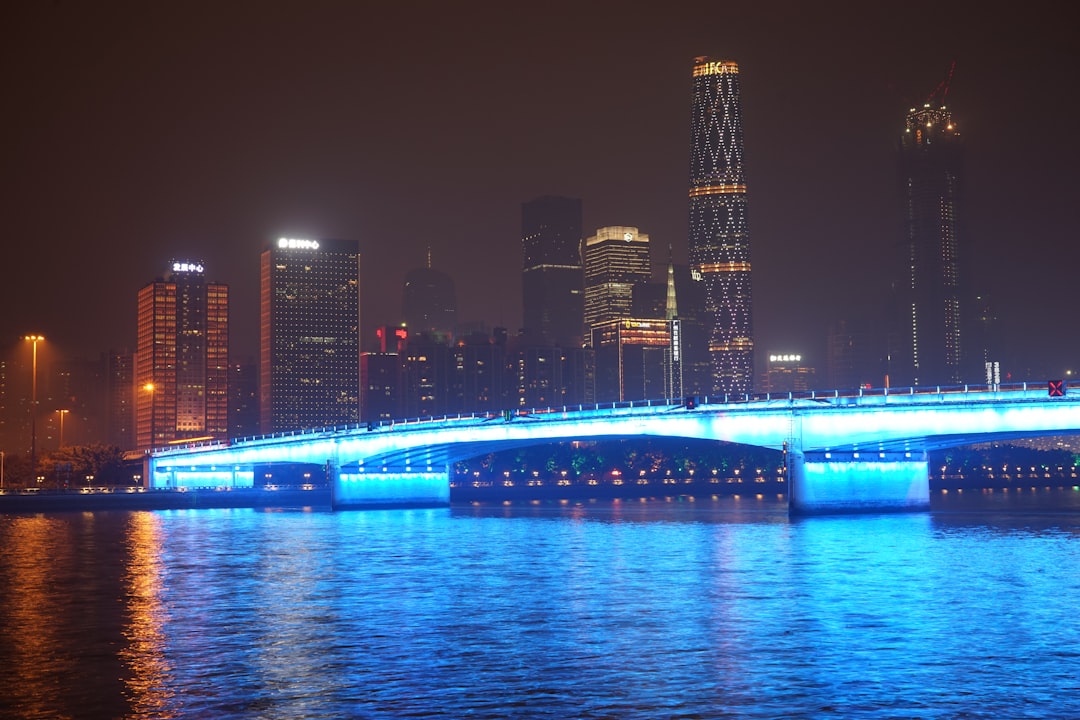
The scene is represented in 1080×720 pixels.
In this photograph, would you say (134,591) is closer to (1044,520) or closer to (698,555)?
(698,555)

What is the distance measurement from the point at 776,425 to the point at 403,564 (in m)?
51.0

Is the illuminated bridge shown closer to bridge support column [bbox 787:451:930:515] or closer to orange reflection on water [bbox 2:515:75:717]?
bridge support column [bbox 787:451:930:515]

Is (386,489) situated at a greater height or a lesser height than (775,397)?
lesser

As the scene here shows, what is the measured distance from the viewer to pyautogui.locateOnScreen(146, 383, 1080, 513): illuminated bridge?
94625 millimetres

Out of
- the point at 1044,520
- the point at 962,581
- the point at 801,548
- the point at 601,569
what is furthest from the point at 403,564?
the point at 1044,520

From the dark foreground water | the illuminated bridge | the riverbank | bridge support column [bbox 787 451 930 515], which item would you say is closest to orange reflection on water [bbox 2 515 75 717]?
the dark foreground water

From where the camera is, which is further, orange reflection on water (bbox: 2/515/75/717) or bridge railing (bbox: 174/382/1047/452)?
bridge railing (bbox: 174/382/1047/452)

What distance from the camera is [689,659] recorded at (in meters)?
31.9

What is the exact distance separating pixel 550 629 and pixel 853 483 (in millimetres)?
74727

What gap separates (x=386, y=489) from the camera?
486 ft

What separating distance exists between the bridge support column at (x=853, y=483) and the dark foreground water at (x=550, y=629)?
27.1 meters

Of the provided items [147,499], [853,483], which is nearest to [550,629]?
[853,483]

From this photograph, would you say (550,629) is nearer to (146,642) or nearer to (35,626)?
(146,642)

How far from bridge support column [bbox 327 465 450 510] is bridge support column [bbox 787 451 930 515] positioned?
5459cm
